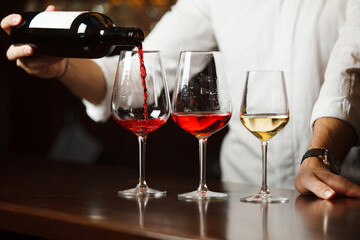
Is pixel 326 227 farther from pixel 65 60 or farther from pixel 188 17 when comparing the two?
pixel 188 17

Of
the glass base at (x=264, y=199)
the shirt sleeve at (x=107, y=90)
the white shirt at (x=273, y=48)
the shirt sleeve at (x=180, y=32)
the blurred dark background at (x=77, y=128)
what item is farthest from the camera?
the blurred dark background at (x=77, y=128)

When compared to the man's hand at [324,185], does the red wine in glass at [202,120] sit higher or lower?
higher

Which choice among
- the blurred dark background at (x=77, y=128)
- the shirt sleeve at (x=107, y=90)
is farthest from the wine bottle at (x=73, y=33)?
the blurred dark background at (x=77, y=128)

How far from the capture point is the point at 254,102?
1064 millimetres

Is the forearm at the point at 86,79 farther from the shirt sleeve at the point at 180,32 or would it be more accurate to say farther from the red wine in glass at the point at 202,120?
the red wine in glass at the point at 202,120

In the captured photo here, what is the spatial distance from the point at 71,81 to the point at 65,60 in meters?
0.09

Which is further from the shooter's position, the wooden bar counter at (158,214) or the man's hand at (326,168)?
the man's hand at (326,168)

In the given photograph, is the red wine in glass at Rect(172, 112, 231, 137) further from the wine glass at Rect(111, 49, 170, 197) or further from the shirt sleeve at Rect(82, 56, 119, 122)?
the shirt sleeve at Rect(82, 56, 119, 122)

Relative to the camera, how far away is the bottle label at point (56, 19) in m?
1.29

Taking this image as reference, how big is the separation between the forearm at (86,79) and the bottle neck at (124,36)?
18.4 inches

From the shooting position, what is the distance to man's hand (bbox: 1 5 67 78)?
56.5 inches

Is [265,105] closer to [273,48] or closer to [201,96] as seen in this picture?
[201,96]

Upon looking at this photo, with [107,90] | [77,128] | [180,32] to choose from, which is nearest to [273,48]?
[180,32]

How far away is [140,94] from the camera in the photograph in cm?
113
